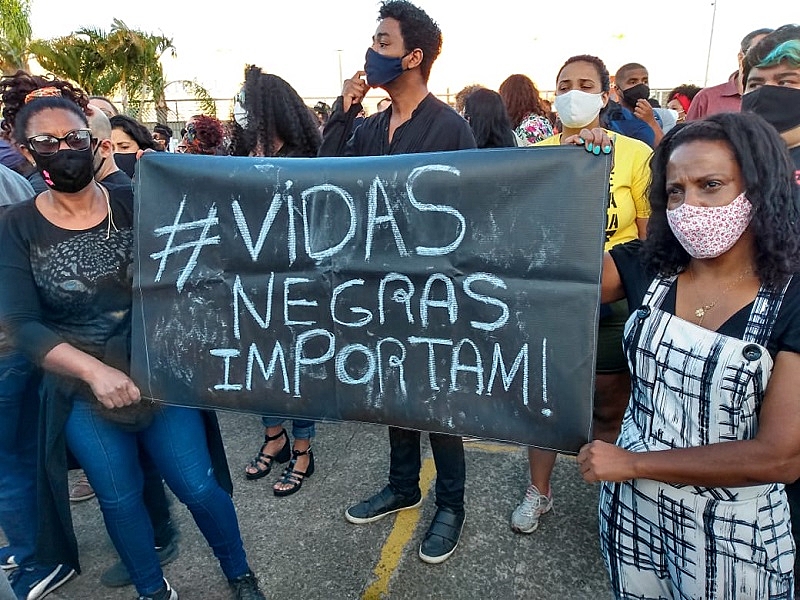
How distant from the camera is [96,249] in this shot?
2010 mm

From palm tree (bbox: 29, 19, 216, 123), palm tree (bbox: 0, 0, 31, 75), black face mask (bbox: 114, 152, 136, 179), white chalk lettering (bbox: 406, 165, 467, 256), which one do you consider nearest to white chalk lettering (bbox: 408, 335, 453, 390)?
white chalk lettering (bbox: 406, 165, 467, 256)

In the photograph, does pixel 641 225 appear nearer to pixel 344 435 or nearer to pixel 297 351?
pixel 297 351

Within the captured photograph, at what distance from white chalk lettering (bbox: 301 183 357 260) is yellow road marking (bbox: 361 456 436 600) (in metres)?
1.41

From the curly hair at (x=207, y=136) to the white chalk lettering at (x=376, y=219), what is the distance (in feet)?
8.03

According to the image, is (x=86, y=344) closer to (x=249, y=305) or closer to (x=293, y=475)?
(x=249, y=305)

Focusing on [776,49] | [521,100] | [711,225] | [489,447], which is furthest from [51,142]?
[521,100]

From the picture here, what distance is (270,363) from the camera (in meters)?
1.97

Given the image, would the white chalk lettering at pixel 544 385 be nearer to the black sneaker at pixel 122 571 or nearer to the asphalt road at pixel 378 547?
the asphalt road at pixel 378 547

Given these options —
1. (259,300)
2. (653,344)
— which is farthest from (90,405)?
(653,344)

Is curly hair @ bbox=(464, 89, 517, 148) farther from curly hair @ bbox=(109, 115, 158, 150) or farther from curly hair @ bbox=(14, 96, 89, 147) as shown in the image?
curly hair @ bbox=(14, 96, 89, 147)

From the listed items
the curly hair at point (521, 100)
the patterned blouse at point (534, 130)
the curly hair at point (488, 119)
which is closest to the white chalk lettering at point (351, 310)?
the curly hair at point (488, 119)

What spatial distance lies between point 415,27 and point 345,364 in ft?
4.95

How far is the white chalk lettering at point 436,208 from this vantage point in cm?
174

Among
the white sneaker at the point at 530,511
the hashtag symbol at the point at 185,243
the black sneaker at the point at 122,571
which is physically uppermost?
the hashtag symbol at the point at 185,243
